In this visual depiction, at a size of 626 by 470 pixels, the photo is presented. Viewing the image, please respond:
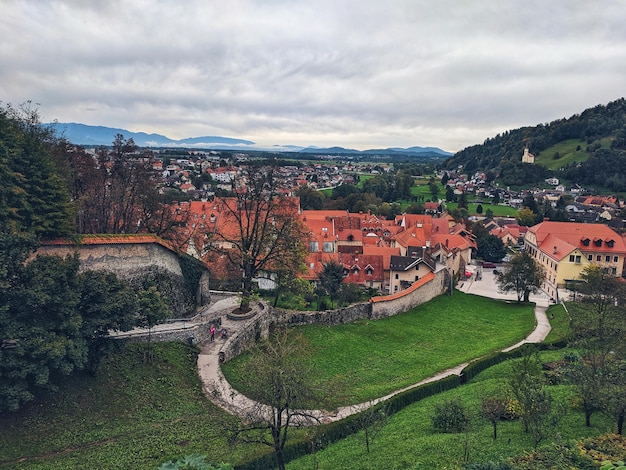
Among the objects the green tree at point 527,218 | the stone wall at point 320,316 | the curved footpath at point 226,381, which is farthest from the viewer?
the green tree at point 527,218

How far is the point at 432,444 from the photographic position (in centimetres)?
1526

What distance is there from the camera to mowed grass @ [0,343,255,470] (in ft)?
49.2

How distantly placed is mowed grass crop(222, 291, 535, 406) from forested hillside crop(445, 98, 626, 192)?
112 meters

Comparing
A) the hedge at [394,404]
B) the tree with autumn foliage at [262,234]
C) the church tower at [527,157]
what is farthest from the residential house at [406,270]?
the church tower at [527,157]

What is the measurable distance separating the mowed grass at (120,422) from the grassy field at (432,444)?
371 centimetres

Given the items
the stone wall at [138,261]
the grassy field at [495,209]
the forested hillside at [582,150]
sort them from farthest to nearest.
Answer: the forested hillside at [582,150] < the grassy field at [495,209] < the stone wall at [138,261]

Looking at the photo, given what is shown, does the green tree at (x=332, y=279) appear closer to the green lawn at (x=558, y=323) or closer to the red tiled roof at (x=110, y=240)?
the red tiled roof at (x=110, y=240)

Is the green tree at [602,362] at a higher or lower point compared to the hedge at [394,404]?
higher

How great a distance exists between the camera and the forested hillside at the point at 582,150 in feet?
432

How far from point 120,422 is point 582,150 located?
569 ft

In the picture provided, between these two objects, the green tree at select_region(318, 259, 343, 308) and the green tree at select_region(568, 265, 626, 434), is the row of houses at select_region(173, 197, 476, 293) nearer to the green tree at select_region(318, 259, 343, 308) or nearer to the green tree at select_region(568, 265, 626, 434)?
the green tree at select_region(318, 259, 343, 308)

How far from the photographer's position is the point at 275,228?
1168 inches

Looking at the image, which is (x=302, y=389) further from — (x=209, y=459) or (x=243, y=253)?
(x=243, y=253)

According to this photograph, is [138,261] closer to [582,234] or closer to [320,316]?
[320,316]
